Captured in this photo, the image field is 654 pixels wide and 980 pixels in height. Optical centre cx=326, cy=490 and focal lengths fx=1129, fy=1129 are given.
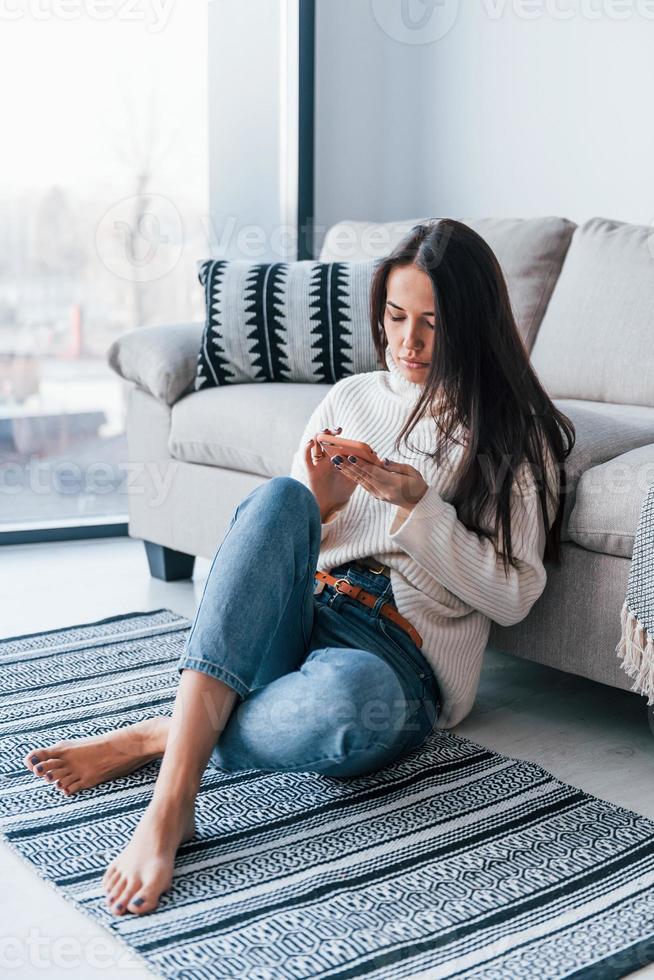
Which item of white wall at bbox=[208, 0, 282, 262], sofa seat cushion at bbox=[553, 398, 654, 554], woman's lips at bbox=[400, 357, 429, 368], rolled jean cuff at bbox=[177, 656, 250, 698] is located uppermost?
white wall at bbox=[208, 0, 282, 262]

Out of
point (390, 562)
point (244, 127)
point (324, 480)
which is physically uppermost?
point (244, 127)

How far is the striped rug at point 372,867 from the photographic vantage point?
1225 millimetres

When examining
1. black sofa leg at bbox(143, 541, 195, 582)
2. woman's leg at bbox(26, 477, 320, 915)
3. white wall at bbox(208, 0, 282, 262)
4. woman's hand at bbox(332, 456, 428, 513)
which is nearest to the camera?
woman's leg at bbox(26, 477, 320, 915)

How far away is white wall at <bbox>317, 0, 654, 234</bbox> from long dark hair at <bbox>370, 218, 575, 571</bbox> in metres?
1.36

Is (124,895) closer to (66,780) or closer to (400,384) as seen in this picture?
(66,780)

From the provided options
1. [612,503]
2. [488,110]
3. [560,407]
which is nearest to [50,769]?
[612,503]

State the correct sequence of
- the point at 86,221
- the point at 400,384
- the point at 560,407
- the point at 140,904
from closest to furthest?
the point at 140,904, the point at 400,384, the point at 560,407, the point at 86,221

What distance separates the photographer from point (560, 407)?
2.00m

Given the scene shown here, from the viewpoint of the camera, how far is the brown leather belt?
1.64 metres

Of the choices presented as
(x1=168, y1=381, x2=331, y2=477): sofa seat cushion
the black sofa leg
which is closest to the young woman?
(x1=168, y1=381, x2=331, y2=477): sofa seat cushion

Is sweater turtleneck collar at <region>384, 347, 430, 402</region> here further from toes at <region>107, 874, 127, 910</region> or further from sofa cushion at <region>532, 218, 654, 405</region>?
toes at <region>107, 874, 127, 910</region>

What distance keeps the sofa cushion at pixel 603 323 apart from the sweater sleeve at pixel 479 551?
0.71 meters

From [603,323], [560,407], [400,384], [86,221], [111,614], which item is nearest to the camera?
[400,384]

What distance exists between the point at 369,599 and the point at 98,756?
0.45 meters
